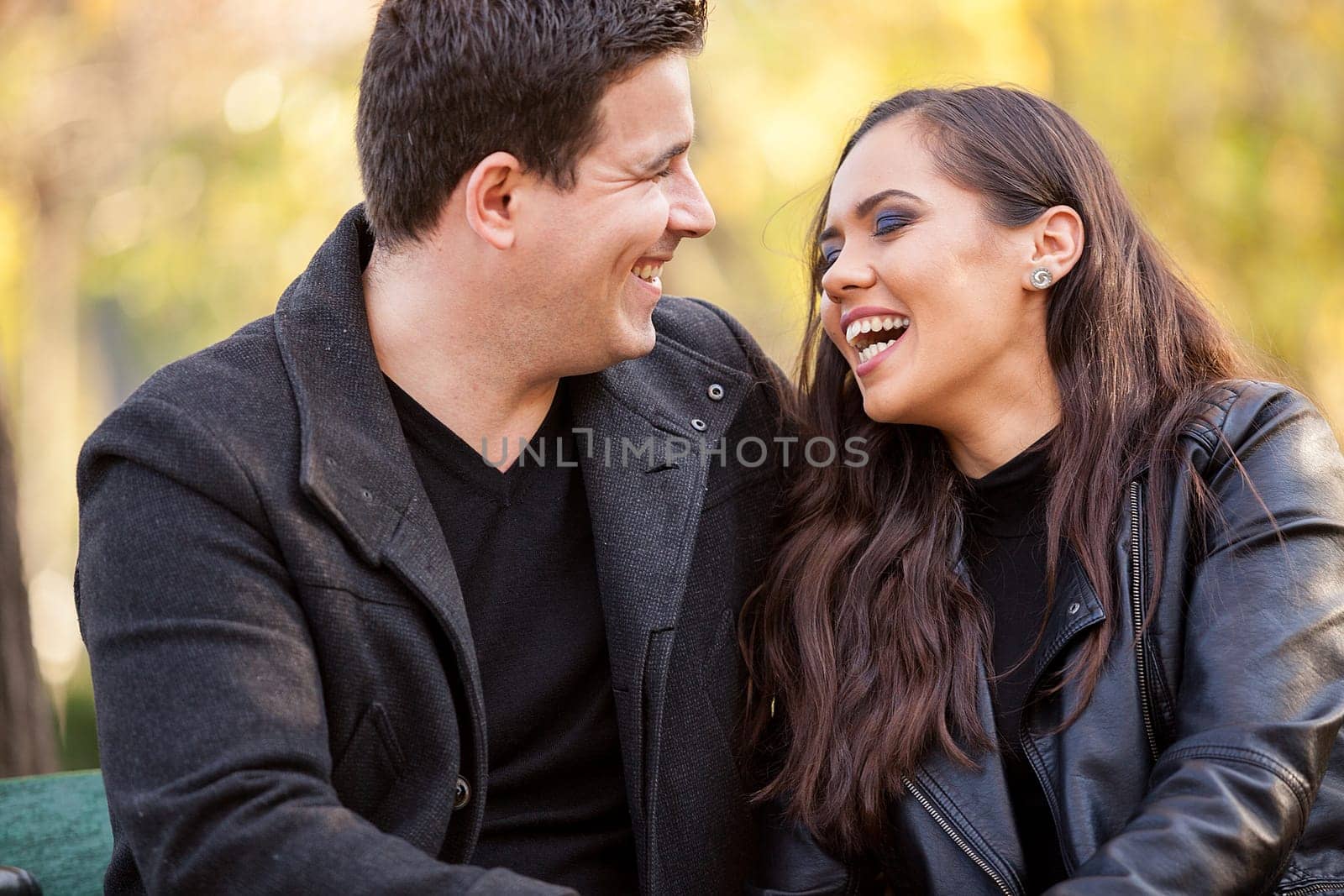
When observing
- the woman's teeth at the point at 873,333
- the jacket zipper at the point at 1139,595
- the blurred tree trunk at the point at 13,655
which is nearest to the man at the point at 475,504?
the woman's teeth at the point at 873,333

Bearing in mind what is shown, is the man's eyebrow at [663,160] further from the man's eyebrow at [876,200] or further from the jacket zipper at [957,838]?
the jacket zipper at [957,838]

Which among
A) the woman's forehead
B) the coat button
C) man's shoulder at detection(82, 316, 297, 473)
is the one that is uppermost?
the woman's forehead

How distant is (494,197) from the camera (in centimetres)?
260

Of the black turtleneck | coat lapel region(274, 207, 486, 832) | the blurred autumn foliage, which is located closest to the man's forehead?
coat lapel region(274, 207, 486, 832)

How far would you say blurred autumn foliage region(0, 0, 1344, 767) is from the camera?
6.03 meters

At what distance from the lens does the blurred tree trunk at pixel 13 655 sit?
370cm

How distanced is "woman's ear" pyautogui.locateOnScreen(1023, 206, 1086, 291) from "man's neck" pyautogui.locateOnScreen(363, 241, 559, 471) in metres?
1.01

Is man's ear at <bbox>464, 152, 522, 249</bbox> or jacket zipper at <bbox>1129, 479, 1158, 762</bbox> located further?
man's ear at <bbox>464, 152, 522, 249</bbox>

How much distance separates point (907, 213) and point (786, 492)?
2.16 ft

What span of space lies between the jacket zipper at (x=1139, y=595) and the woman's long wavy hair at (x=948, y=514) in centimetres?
3

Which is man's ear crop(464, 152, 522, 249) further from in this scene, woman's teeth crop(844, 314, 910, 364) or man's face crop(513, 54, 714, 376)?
woman's teeth crop(844, 314, 910, 364)

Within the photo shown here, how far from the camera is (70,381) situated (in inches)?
360

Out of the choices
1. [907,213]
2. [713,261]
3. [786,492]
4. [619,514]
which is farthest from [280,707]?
[713,261]

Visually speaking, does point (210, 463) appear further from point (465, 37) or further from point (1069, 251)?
point (1069, 251)
